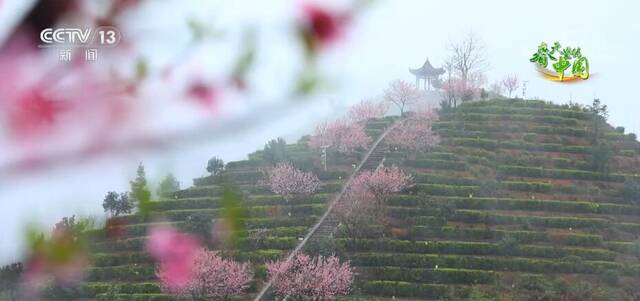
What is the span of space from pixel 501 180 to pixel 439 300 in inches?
187

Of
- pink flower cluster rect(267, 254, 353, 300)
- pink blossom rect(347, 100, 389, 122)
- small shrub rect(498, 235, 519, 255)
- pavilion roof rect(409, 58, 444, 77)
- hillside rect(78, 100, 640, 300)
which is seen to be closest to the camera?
pink flower cluster rect(267, 254, 353, 300)

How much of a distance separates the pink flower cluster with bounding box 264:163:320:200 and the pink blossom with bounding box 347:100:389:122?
5.13 metres

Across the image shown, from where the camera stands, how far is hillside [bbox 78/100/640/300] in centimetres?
1061

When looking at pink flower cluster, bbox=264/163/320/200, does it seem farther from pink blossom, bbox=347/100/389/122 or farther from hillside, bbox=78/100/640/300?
pink blossom, bbox=347/100/389/122

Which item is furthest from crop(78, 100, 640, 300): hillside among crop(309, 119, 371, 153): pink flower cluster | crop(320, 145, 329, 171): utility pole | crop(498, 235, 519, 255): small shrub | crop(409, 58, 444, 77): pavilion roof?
crop(409, 58, 444, 77): pavilion roof

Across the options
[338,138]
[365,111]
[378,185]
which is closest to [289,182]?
[378,185]

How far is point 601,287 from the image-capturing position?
10.8 metres

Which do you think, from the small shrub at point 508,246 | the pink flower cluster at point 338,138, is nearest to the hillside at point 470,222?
the small shrub at point 508,246

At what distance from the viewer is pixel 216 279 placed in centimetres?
961

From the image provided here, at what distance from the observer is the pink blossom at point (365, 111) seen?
18.4 metres

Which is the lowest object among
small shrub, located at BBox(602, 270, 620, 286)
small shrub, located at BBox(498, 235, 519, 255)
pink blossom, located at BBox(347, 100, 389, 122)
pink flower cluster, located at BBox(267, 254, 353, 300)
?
small shrub, located at BBox(602, 270, 620, 286)

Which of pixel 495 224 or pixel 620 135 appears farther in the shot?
pixel 620 135

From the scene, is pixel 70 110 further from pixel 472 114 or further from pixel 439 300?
pixel 472 114

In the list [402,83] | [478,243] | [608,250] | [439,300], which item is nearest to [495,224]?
[478,243]
